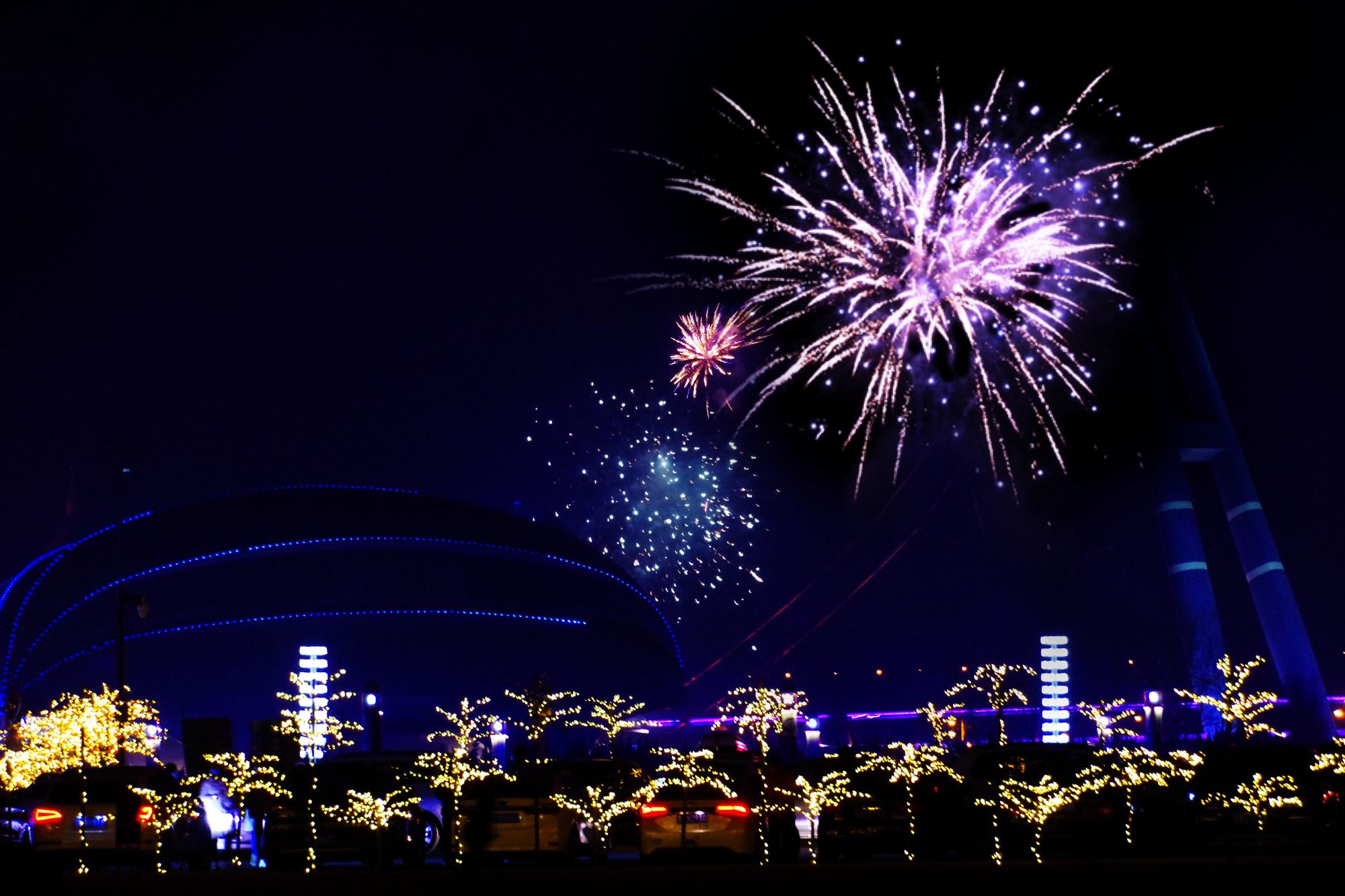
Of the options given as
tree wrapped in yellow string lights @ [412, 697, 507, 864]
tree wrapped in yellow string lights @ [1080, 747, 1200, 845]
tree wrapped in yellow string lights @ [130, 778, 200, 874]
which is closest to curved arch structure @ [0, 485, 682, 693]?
tree wrapped in yellow string lights @ [412, 697, 507, 864]

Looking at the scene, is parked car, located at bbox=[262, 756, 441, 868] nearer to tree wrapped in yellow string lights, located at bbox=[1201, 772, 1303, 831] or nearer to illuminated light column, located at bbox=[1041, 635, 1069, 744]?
tree wrapped in yellow string lights, located at bbox=[1201, 772, 1303, 831]

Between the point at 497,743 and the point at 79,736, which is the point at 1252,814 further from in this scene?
the point at 79,736

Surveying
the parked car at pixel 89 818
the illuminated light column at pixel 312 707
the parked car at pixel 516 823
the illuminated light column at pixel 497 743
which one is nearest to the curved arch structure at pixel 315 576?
the illuminated light column at pixel 312 707

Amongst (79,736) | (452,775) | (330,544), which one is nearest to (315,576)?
(330,544)

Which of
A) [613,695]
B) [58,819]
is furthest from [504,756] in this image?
[613,695]

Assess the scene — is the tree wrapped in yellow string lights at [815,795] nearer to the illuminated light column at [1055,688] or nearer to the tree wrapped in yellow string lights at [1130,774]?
the tree wrapped in yellow string lights at [1130,774]
